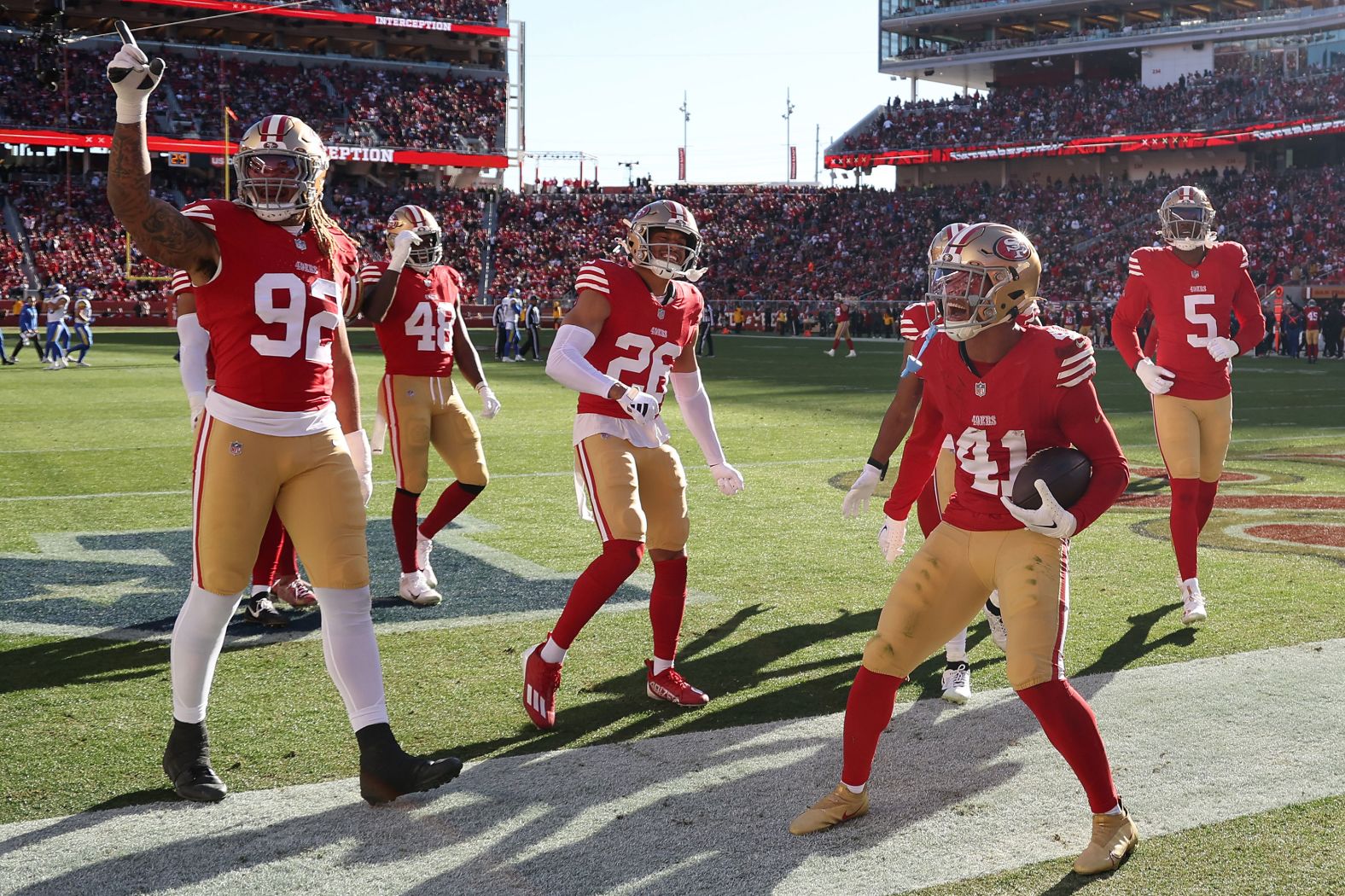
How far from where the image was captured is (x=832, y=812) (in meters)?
3.85

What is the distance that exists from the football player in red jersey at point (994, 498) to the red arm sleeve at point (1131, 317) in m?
3.46

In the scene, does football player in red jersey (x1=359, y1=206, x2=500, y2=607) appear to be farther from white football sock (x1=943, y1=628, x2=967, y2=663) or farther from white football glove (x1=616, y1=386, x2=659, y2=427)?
white football sock (x1=943, y1=628, x2=967, y2=663)

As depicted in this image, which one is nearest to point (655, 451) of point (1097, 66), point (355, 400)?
point (355, 400)

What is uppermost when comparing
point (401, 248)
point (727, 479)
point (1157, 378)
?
point (401, 248)

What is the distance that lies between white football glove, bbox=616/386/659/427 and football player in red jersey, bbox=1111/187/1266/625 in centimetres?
312

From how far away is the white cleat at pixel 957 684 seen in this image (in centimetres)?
514

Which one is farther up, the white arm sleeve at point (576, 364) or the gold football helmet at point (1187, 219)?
the gold football helmet at point (1187, 219)

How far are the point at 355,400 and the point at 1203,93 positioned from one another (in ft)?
164

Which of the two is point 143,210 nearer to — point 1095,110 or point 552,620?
point 552,620

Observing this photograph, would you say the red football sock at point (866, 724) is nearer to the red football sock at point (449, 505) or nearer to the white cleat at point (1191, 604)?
the white cleat at point (1191, 604)

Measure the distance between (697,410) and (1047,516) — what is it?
228 centimetres

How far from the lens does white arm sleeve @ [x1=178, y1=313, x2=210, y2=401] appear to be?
592 centimetres

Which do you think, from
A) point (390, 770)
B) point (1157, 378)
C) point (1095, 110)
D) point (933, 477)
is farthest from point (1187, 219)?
point (1095, 110)

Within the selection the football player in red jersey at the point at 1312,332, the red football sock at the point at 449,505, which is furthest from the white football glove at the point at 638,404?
the football player in red jersey at the point at 1312,332
